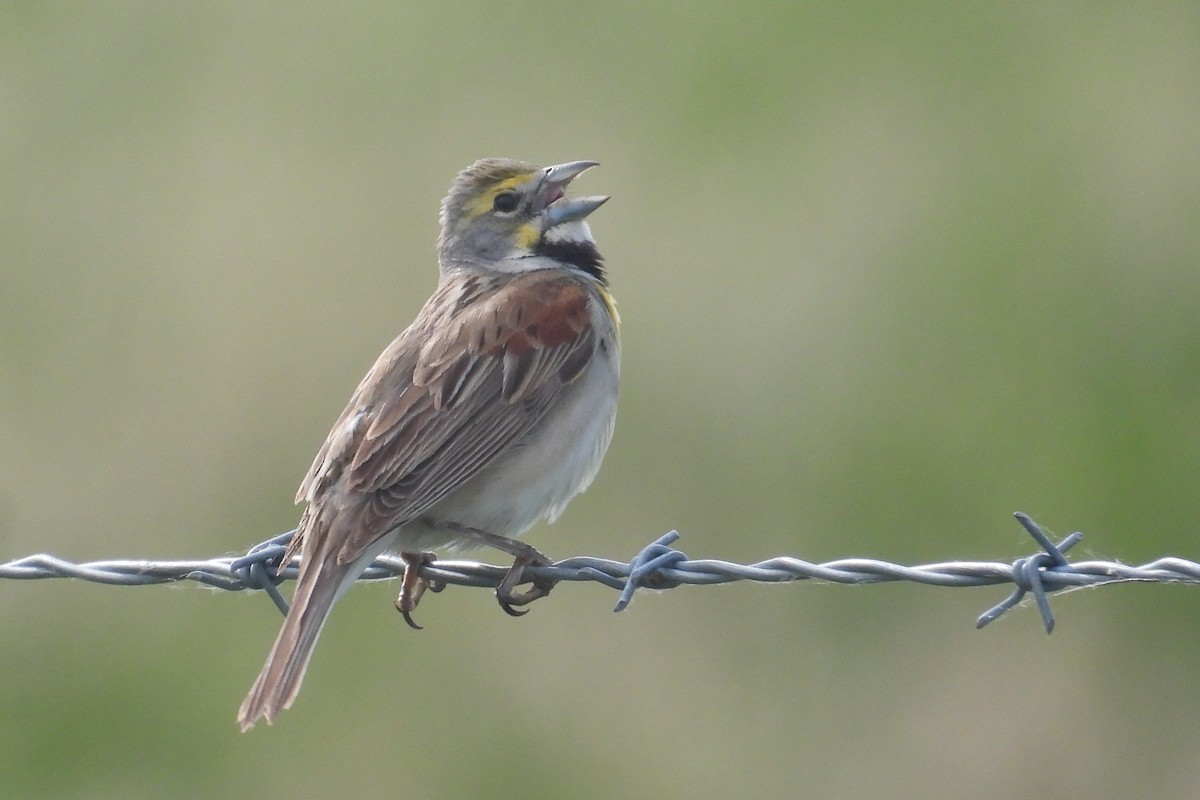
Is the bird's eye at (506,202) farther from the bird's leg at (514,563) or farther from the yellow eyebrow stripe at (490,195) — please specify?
the bird's leg at (514,563)

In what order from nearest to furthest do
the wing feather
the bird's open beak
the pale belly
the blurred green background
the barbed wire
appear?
the barbed wire, the wing feather, the pale belly, the bird's open beak, the blurred green background

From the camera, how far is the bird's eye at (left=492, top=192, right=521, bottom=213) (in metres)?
8.09

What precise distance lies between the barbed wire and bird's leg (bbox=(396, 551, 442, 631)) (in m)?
0.05

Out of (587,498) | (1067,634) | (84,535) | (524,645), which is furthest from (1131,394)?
(84,535)

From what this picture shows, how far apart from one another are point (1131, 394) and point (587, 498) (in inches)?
159

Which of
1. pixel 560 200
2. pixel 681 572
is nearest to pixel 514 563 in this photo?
pixel 681 572

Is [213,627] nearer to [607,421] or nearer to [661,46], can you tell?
[607,421]

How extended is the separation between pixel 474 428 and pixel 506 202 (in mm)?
1618

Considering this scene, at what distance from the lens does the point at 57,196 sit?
50.9 ft

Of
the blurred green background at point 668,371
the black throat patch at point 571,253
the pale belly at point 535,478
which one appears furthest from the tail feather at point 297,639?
the blurred green background at point 668,371

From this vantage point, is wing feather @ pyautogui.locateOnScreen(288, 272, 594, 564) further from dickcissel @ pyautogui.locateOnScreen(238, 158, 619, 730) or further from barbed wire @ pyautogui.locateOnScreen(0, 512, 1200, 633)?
barbed wire @ pyautogui.locateOnScreen(0, 512, 1200, 633)

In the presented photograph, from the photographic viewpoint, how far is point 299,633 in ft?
19.8

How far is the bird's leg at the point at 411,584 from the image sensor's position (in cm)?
697

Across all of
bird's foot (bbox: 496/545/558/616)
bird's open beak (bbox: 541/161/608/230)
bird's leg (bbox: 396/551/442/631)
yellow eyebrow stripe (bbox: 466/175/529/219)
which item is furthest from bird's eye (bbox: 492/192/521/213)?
bird's foot (bbox: 496/545/558/616)
